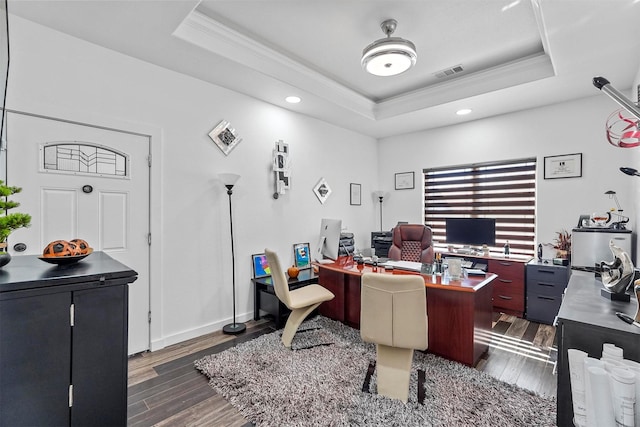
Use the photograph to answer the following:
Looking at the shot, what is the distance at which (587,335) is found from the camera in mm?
1283

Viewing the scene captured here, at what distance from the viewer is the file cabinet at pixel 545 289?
3.34m

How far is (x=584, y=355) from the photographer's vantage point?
1099 millimetres

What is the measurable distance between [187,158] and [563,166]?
4.50 m

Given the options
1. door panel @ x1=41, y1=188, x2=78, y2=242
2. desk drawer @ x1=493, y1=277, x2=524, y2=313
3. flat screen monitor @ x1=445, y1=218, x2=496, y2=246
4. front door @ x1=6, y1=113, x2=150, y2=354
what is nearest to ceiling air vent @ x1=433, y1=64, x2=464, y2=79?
flat screen monitor @ x1=445, y1=218, x2=496, y2=246

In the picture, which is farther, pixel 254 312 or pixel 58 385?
pixel 254 312

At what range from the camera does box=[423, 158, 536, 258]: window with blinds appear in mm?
4059

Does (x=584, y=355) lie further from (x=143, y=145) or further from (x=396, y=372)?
(x=143, y=145)

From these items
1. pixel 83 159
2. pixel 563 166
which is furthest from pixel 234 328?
pixel 563 166

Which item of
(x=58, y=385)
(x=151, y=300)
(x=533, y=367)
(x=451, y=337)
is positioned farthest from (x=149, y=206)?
(x=533, y=367)

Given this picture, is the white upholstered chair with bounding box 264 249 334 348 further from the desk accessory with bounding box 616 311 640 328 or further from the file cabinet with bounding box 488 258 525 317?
the file cabinet with bounding box 488 258 525 317

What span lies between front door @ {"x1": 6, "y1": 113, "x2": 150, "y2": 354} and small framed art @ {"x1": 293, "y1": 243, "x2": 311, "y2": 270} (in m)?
1.84

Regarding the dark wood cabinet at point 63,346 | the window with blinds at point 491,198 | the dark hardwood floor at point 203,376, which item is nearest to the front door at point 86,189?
the dark hardwood floor at point 203,376

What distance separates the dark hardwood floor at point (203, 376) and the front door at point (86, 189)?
0.41m

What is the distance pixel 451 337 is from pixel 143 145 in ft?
10.8
